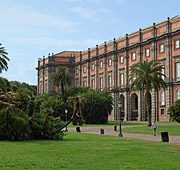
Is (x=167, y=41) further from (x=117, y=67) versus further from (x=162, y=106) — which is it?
(x=117, y=67)

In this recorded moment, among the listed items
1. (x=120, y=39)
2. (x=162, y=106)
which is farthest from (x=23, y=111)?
(x=120, y=39)

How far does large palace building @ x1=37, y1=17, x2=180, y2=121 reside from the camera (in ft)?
204

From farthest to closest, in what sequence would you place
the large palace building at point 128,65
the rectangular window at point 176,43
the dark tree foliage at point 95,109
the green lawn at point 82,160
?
1. the large palace building at point 128,65
2. the rectangular window at point 176,43
3. the dark tree foliage at point 95,109
4. the green lawn at point 82,160

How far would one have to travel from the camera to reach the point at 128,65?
2908 inches

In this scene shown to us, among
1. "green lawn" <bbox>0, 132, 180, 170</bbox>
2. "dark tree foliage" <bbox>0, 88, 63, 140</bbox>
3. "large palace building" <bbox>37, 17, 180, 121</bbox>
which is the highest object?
"large palace building" <bbox>37, 17, 180, 121</bbox>

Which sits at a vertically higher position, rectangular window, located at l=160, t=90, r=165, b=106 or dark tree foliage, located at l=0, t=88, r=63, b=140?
rectangular window, located at l=160, t=90, r=165, b=106

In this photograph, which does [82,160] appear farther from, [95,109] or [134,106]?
[134,106]

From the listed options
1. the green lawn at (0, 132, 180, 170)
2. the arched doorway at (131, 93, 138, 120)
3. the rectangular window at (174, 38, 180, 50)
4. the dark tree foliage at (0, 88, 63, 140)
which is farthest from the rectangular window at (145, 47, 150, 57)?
the green lawn at (0, 132, 180, 170)

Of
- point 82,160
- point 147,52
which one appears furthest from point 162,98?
point 82,160

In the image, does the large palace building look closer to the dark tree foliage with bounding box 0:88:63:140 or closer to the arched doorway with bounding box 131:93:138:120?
the arched doorway with bounding box 131:93:138:120

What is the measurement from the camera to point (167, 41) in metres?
62.8

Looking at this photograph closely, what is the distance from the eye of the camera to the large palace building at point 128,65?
62.1 meters

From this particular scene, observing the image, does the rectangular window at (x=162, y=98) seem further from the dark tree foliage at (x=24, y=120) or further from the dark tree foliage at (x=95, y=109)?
the dark tree foliage at (x=24, y=120)

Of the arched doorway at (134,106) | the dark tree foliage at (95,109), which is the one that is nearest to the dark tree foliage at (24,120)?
the dark tree foliage at (95,109)
